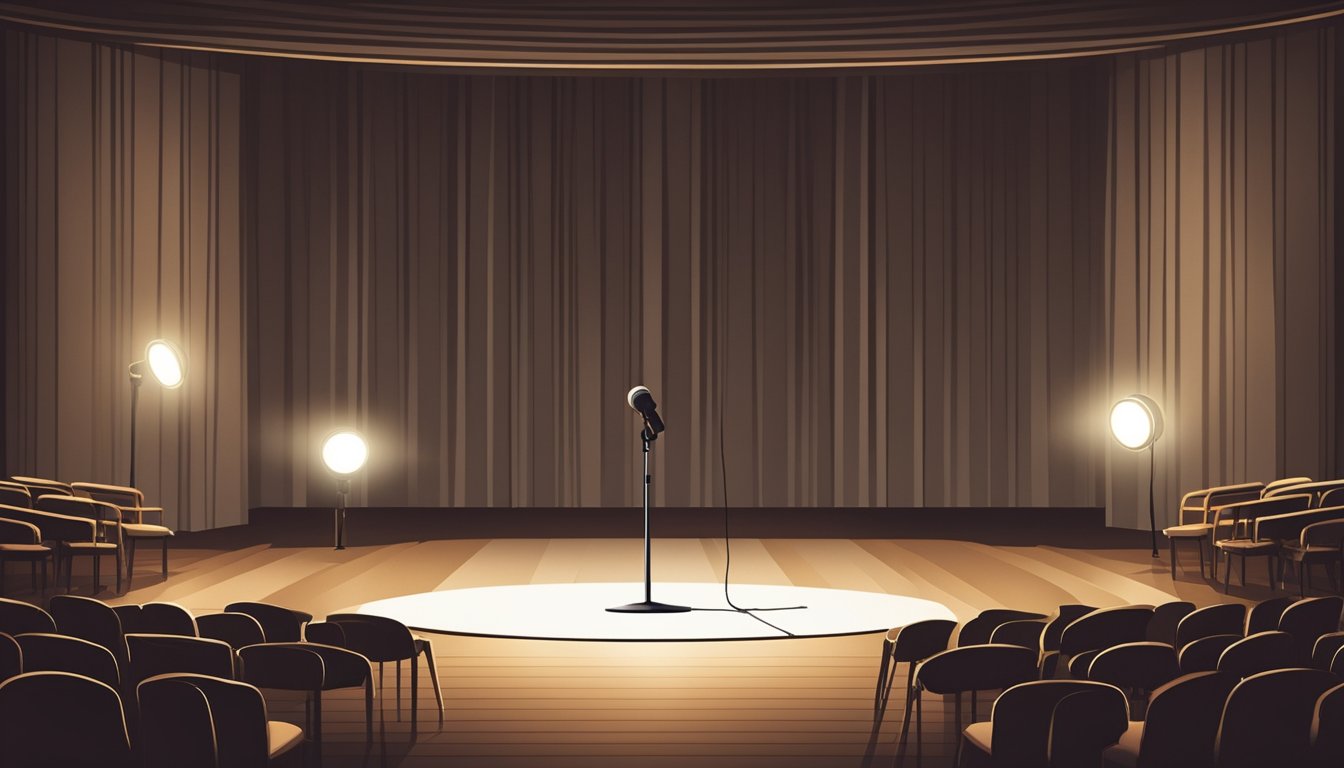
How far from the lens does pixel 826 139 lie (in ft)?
47.8

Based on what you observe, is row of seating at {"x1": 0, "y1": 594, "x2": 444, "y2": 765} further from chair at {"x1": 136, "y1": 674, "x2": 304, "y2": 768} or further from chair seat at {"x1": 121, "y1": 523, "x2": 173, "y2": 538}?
chair seat at {"x1": 121, "y1": 523, "x2": 173, "y2": 538}

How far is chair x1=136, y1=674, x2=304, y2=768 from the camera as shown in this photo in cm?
341

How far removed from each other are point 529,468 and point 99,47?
5834 mm

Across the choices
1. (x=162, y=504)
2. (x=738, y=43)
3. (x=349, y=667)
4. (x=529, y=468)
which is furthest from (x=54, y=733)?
(x=529, y=468)

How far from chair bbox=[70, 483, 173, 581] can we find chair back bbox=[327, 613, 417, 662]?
4.58 meters

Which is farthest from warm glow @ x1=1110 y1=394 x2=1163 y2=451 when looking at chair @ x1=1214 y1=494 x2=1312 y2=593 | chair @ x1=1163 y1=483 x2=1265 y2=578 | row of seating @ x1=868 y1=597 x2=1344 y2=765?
row of seating @ x1=868 y1=597 x2=1344 y2=765

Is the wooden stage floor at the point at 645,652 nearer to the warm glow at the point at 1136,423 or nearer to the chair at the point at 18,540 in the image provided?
the chair at the point at 18,540

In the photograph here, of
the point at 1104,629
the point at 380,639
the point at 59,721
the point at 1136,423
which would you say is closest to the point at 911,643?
the point at 1104,629

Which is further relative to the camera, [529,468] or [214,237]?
[529,468]

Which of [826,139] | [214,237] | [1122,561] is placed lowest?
[1122,561]

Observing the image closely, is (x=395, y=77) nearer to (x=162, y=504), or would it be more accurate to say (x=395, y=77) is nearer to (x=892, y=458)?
(x=162, y=504)

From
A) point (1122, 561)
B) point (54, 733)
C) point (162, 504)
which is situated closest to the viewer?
point (54, 733)

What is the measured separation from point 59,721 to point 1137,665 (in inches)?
121

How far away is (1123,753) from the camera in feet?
12.1
